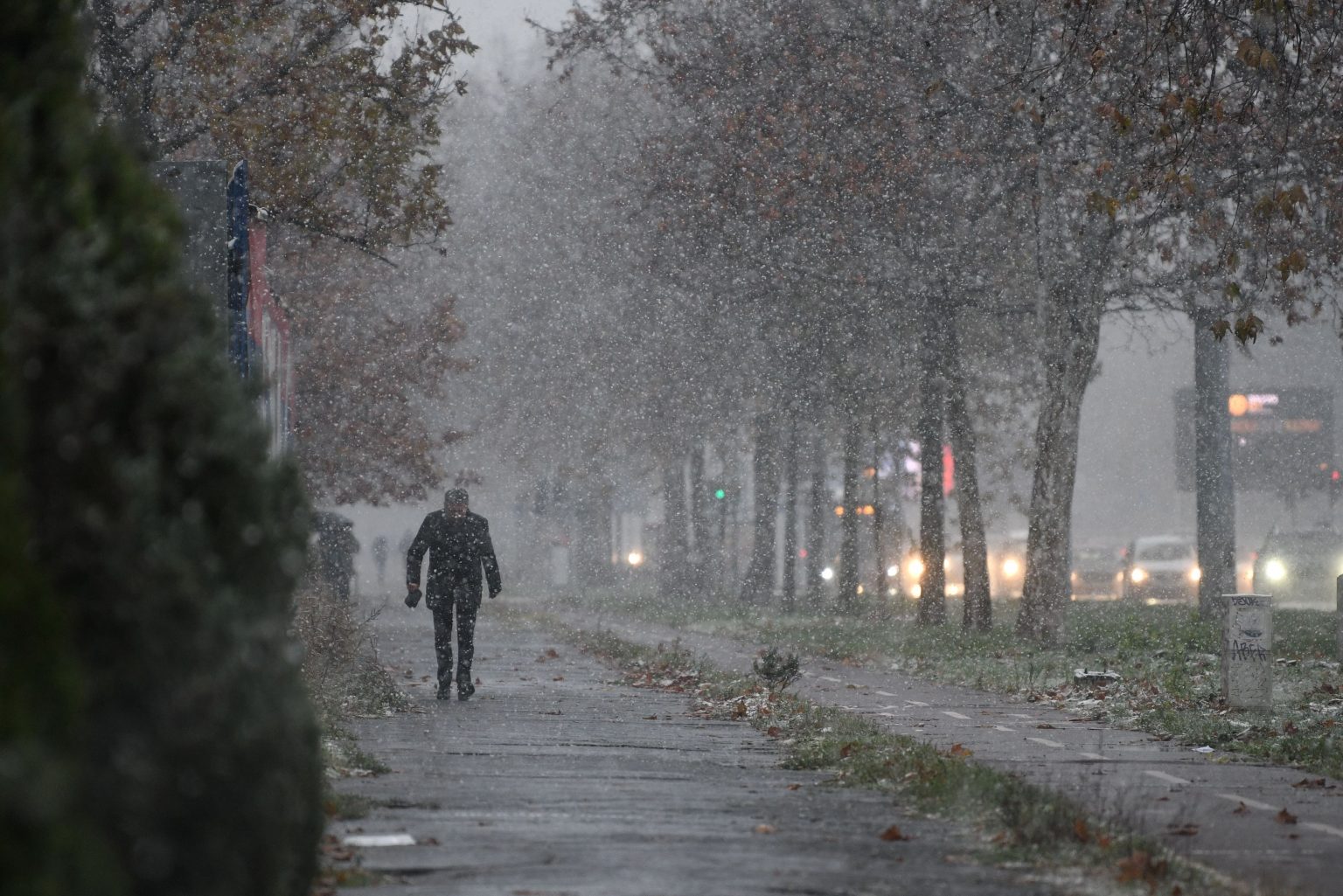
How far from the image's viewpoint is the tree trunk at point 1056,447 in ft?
82.5

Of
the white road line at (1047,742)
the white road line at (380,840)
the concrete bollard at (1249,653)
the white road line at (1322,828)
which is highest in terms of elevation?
the concrete bollard at (1249,653)

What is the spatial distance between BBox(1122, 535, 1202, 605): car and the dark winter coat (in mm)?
31037

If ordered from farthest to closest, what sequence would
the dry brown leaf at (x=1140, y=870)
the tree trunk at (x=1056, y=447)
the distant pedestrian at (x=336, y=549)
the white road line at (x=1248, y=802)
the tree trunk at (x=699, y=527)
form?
the tree trunk at (x=699, y=527), the distant pedestrian at (x=336, y=549), the tree trunk at (x=1056, y=447), the white road line at (x=1248, y=802), the dry brown leaf at (x=1140, y=870)

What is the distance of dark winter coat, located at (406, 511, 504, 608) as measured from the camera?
1666cm

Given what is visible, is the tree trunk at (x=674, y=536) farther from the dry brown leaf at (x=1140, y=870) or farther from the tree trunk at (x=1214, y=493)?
the dry brown leaf at (x=1140, y=870)

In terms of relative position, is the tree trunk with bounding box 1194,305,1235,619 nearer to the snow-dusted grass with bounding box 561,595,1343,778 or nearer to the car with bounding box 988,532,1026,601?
the snow-dusted grass with bounding box 561,595,1343,778

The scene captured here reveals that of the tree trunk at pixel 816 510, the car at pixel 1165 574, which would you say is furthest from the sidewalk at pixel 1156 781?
the car at pixel 1165 574

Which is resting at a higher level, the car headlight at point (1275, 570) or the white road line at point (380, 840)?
the car headlight at point (1275, 570)

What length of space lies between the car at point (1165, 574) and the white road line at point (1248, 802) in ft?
118

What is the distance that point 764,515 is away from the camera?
4516 centimetres

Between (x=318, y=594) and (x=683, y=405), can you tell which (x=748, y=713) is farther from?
(x=683, y=405)

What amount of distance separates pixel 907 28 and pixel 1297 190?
46.5ft

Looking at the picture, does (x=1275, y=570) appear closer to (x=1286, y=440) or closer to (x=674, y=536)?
(x=1286, y=440)

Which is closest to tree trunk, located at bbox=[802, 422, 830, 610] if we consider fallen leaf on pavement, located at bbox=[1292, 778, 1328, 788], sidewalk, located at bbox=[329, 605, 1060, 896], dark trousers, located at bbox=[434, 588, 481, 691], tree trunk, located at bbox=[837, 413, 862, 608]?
tree trunk, located at bbox=[837, 413, 862, 608]
